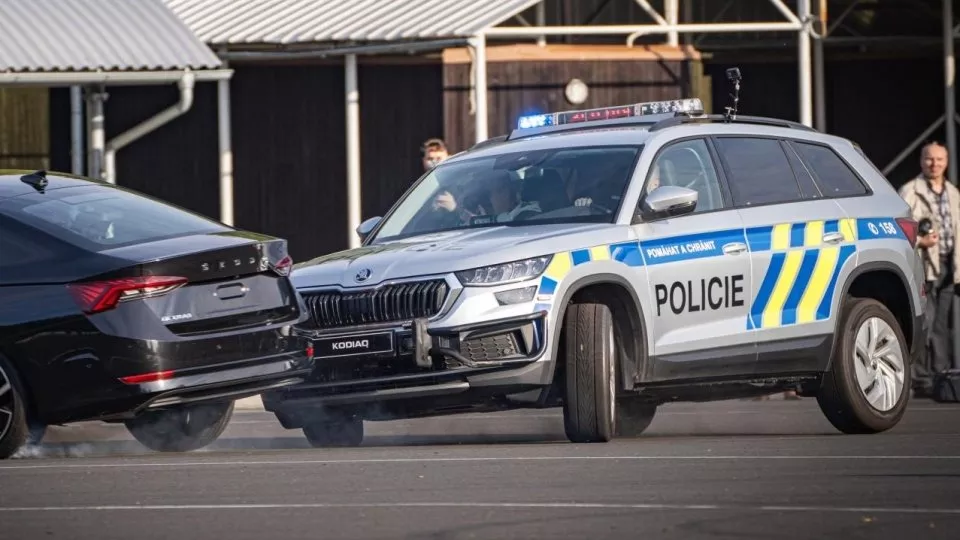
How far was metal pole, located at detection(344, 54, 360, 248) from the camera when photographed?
1991cm

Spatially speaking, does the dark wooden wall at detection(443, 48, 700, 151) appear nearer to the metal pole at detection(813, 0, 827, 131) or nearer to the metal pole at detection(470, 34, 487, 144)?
the metal pole at detection(470, 34, 487, 144)

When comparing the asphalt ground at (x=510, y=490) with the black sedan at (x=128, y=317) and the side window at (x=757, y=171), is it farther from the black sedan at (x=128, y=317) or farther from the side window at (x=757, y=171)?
the side window at (x=757, y=171)

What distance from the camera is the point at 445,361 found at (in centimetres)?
1038

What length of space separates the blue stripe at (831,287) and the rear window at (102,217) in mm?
3348

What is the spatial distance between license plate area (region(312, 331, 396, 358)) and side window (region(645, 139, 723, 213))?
1.85 metres

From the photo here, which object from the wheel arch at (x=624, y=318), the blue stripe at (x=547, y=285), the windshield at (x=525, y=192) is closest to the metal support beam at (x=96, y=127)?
the windshield at (x=525, y=192)

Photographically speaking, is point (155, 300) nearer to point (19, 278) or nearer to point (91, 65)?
point (19, 278)

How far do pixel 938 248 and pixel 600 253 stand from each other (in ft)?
20.7

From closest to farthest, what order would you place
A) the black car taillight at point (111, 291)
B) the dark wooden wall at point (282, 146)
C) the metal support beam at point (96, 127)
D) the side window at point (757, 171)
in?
the black car taillight at point (111, 291) < the side window at point (757, 171) < the metal support beam at point (96, 127) < the dark wooden wall at point (282, 146)

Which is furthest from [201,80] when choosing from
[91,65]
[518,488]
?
[518,488]

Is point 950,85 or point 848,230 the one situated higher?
point 950,85

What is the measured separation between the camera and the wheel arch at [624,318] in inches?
418

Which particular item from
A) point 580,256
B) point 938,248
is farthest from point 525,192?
point 938,248

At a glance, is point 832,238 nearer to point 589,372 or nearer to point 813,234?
point 813,234
